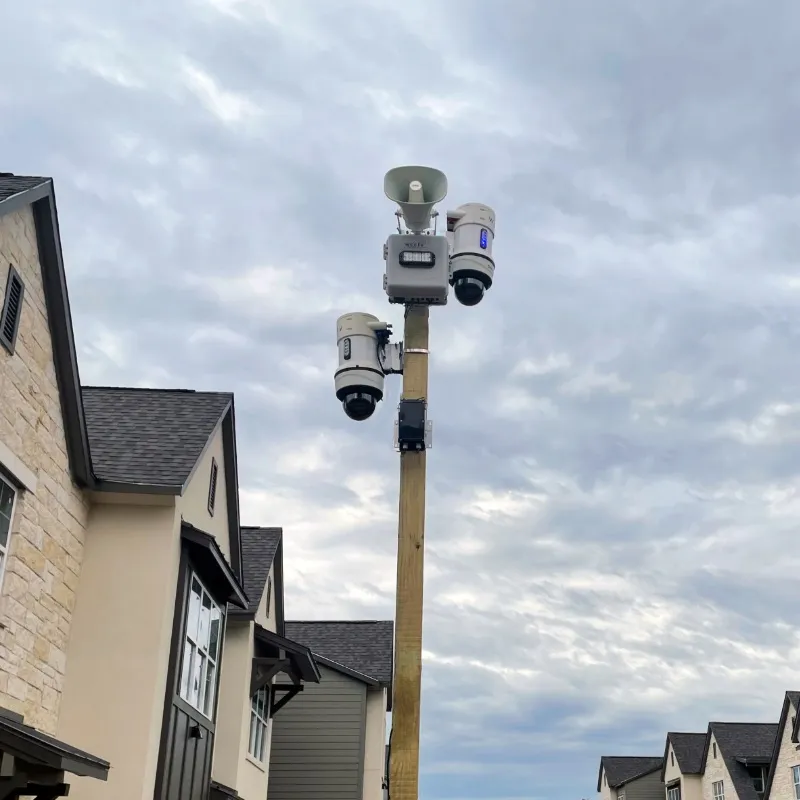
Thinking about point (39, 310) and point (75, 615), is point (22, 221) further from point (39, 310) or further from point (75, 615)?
point (75, 615)

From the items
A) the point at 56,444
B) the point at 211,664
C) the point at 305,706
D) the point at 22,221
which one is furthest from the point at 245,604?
the point at 305,706

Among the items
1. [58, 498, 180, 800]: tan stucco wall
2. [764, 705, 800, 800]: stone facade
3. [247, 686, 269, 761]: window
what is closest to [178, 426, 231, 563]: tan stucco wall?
[58, 498, 180, 800]: tan stucco wall

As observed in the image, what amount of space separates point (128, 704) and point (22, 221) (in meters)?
5.26

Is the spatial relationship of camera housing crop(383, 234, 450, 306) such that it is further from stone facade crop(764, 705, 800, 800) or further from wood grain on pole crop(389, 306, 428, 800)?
stone facade crop(764, 705, 800, 800)

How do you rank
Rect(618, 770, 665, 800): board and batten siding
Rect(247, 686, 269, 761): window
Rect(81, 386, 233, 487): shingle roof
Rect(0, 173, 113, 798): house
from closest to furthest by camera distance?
Rect(0, 173, 113, 798): house, Rect(81, 386, 233, 487): shingle roof, Rect(247, 686, 269, 761): window, Rect(618, 770, 665, 800): board and batten siding

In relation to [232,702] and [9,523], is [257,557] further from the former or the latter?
[9,523]

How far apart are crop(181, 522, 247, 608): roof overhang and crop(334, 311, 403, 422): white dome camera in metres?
4.22

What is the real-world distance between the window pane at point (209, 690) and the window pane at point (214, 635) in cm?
16

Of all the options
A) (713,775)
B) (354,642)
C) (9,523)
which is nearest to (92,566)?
(9,523)

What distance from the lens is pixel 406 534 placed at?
7.40 meters

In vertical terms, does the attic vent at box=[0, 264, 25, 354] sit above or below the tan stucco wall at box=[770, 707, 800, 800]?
above

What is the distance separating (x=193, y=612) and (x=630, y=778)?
154ft

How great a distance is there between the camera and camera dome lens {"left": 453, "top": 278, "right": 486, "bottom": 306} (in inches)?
342

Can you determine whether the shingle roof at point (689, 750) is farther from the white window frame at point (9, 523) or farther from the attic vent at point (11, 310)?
the attic vent at point (11, 310)
